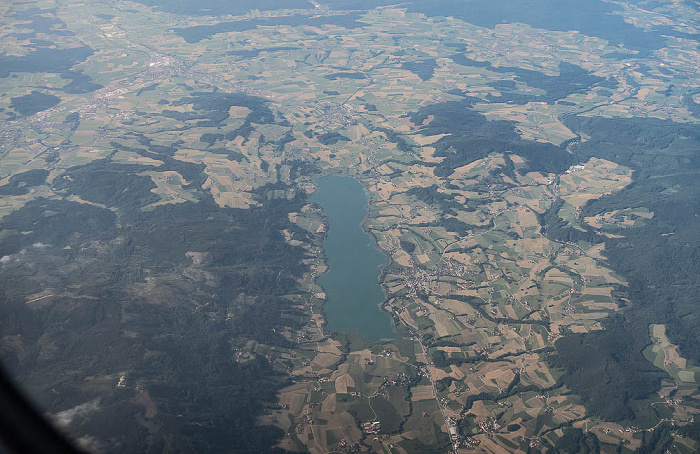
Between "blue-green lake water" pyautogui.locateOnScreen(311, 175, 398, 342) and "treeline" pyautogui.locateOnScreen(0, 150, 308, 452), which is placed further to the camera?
"blue-green lake water" pyautogui.locateOnScreen(311, 175, 398, 342)

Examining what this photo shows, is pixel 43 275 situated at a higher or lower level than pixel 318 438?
higher

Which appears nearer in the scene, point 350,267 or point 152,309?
point 152,309

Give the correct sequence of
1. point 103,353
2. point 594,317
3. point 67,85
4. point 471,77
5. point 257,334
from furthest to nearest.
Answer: point 471,77
point 67,85
point 594,317
point 257,334
point 103,353

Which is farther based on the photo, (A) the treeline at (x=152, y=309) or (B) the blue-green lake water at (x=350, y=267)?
(B) the blue-green lake water at (x=350, y=267)

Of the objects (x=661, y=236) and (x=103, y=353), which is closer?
(x=103, y=353)

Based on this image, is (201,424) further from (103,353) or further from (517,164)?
(517,164)

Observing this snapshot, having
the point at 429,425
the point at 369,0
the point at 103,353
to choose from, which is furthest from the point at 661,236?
the point at 369,0

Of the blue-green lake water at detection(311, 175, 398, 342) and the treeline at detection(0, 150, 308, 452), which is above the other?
the treeline at detection(0, 150, 308, 452)

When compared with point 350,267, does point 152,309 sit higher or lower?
higher
